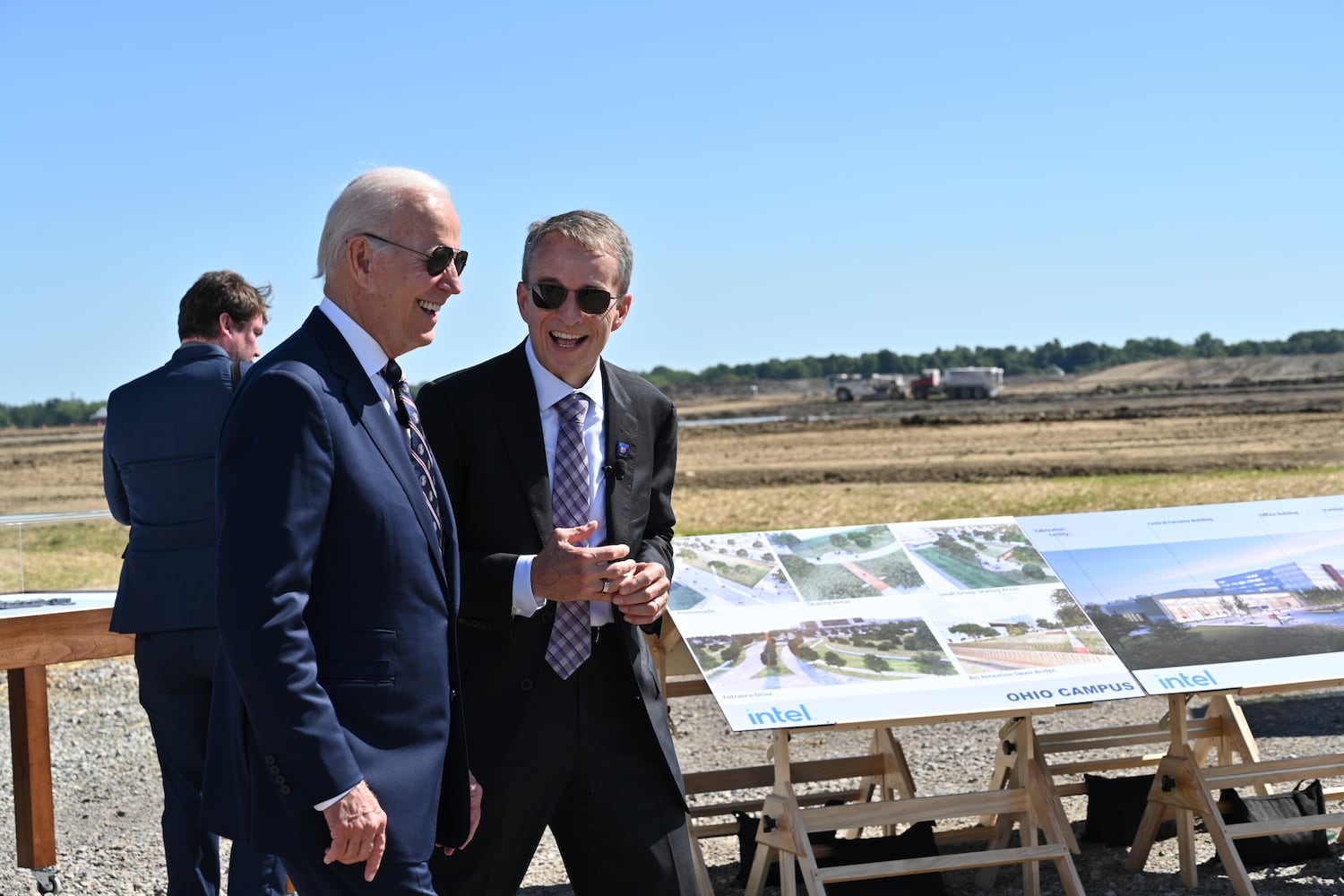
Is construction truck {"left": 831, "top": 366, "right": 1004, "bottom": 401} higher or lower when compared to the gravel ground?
higher

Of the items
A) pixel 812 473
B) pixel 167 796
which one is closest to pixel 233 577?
pixel 167 796

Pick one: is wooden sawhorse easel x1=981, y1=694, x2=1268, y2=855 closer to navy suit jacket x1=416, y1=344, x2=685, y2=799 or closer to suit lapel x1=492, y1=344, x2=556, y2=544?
navy suit jacket x1=416, y1=344, x2=685, y2=799

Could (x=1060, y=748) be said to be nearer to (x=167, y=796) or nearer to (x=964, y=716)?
(x=964, y=716)

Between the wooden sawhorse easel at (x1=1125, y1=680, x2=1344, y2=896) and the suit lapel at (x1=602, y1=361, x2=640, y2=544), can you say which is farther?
the wooden sawhorse easel at (x1=1125, y1=680, x2=1344, y2=896)

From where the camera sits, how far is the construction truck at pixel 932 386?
55781mm

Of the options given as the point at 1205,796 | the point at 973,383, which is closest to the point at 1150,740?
the point at 1205,796

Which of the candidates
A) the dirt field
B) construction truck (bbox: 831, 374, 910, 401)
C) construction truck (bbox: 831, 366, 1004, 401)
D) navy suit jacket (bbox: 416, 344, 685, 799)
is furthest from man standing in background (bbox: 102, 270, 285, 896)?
construction truck (bbox: 831, 374, 910, 401)

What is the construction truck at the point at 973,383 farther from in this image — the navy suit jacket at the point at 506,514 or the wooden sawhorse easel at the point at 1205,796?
the navy suit jacket at the point at 506,514

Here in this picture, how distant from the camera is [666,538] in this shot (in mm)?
3336

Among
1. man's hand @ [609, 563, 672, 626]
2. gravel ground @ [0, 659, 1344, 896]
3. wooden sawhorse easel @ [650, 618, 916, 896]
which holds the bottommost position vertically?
gravel ground @ [0, 659, 1344, 896]

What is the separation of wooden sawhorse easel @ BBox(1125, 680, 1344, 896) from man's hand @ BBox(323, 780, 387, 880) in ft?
10.8

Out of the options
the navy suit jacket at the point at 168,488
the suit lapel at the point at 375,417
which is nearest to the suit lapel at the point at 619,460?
the suit lapel at the point at 375,417

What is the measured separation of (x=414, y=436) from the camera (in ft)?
8.07

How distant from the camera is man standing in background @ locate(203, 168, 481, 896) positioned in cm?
209
